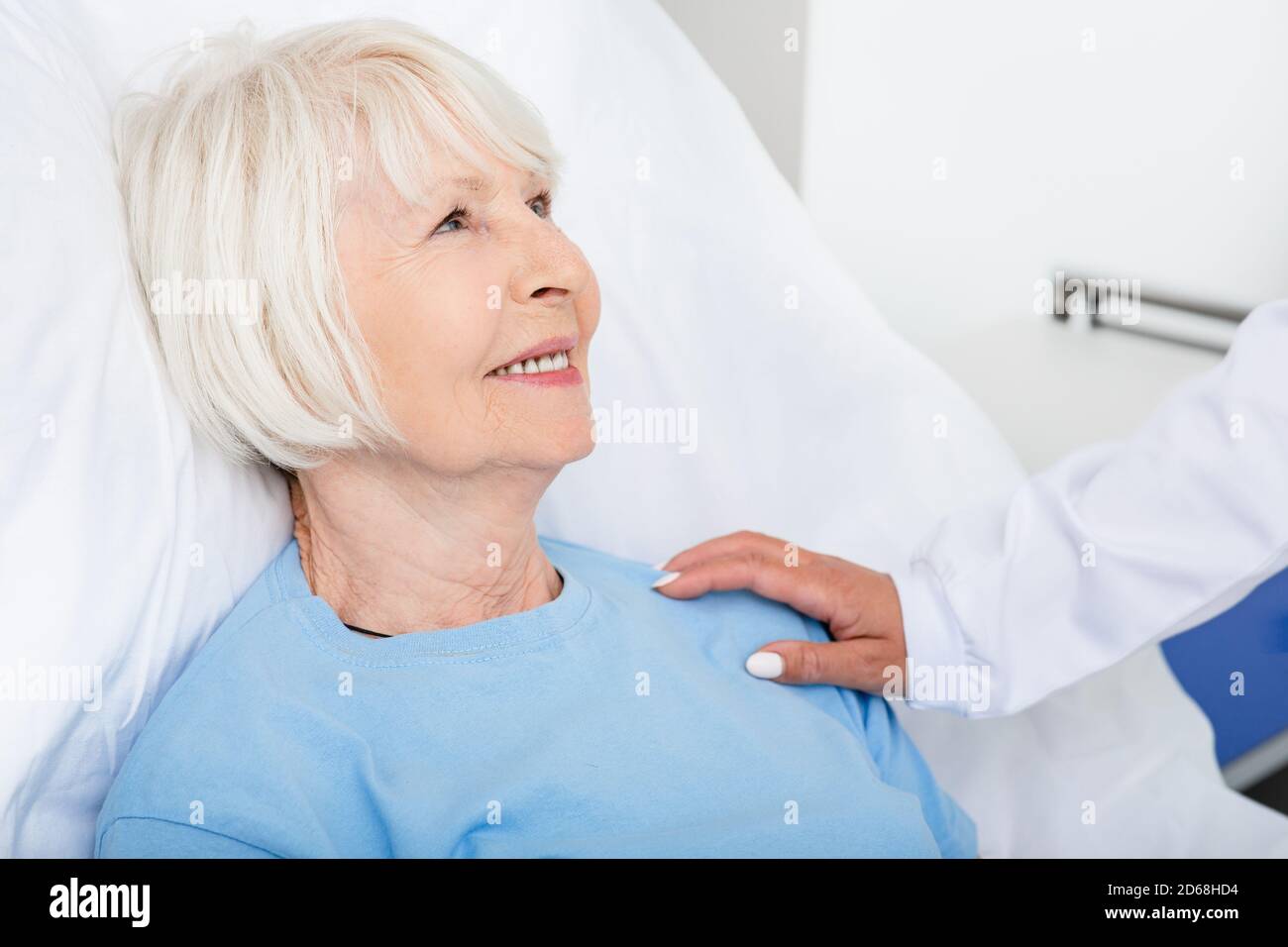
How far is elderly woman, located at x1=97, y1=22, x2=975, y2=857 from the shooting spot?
79 centimetres

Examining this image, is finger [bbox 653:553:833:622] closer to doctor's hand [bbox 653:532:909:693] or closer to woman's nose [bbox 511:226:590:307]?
doctor's hand [bbox 653:532:909:693]

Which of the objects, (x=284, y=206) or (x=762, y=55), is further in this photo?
(x=762, y=55)

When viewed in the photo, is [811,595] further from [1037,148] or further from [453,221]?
[1037,148]

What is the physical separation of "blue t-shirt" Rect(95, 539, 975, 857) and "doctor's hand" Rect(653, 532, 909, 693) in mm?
38

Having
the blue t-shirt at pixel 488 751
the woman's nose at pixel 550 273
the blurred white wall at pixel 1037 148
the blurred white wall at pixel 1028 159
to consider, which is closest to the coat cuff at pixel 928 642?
the blue t-shirt at pixel 488 751

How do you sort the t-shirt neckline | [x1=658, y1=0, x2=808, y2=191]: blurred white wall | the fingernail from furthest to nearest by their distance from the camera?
1. [x1=658, y1=0, x2=808, y2=191]: blurred white wall
2. the fingernail
3. the t-shirt neckline

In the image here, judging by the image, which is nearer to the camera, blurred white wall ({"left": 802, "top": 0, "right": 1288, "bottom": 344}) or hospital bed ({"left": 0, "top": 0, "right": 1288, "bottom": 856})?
hospital bed ({"left": 0, "top": 0, "right": 1288, "bottom": 856})

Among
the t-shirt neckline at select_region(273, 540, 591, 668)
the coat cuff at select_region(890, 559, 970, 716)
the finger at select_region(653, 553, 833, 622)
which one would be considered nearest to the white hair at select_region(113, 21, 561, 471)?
the t-shirt neckline at select_region(273, 540, 591, 668)

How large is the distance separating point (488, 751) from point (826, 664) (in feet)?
1.10

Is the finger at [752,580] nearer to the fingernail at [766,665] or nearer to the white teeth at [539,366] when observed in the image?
the fingernail at [766,665]

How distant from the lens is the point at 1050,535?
1103mm

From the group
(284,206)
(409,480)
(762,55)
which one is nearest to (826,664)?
(409,480)

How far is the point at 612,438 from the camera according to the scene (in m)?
1.29
